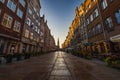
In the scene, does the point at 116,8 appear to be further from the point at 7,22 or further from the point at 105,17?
the point at 7,22

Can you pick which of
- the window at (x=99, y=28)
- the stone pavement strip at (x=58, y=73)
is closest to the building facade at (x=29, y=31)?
the stone pavement strip at (x=58, y=73)

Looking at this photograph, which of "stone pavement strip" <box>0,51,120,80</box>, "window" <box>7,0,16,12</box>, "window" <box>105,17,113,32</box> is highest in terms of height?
"window" <box>7,0,16,12</box>

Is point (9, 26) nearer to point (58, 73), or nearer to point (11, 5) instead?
point (11, 5)

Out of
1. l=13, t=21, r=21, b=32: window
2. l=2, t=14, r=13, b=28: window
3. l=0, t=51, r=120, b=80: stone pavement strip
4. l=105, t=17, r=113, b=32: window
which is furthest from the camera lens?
l=13, t=21, r=21, b=32: window

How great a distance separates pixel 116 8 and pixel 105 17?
2625 millimetres

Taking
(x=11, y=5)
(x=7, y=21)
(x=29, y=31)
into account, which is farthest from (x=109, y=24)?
(x=29, y=31)

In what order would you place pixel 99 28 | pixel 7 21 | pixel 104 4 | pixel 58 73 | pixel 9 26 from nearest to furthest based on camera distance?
pixel 58 73 → pixel 7 21 → pixel 9 26 → pixel 104 4 → pixel 99 28

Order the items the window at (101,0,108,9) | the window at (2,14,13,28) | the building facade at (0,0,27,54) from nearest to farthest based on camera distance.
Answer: the building facade at (0,0,27,54)
the window at (2,14,13,28)
the window at (101,0,108,9)

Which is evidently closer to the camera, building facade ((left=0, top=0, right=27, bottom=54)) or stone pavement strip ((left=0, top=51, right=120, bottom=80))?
stone pavement strip ((left=0, top=51, right=120, bottom=80))

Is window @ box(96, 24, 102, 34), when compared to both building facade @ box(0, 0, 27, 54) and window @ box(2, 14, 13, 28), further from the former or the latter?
window @ box(2, 14, 13, 28)

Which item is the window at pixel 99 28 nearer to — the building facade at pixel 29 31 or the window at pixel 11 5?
the building facade at pixel 29 31

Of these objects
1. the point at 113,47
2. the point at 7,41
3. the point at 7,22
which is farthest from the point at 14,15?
the point at 113,47

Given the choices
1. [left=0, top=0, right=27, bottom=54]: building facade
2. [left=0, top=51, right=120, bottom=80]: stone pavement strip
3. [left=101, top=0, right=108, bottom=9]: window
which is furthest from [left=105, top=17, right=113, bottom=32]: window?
[left=0, top=0, right=27, bottom=54]: building facade

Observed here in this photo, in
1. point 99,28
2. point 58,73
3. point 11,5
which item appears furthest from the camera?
point 99,28
